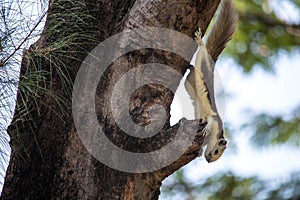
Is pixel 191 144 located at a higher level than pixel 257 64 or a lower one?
lower

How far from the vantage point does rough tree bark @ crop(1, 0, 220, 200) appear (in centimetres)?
150

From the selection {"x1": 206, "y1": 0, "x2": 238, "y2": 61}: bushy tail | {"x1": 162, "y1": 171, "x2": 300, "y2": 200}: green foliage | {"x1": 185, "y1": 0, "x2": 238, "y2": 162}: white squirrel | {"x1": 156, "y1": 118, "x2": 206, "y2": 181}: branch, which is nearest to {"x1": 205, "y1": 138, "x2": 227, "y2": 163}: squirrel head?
{"x1": 185, "y1": 0, "x2": 238, "y2": 162}: white squirrel

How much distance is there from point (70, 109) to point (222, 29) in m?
0.47

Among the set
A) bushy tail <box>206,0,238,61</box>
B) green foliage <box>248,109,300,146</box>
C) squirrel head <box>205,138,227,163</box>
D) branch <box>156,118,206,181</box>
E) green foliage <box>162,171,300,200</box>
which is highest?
green foliage <box>248,109,300,146</box>

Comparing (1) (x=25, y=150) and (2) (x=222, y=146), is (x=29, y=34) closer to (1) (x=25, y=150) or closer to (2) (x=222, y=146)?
(1) (x=25, y=150)

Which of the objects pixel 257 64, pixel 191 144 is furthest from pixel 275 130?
pixel 191 144

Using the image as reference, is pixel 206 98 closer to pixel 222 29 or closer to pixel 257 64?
pixel 222 29

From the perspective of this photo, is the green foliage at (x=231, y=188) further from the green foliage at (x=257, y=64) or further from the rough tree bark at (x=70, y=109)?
the rough tree bark at (x=70, y=109)

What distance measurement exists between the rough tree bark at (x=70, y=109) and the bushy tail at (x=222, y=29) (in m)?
0.16

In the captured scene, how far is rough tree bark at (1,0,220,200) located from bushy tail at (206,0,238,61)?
0.16 m

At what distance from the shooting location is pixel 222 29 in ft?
6.03

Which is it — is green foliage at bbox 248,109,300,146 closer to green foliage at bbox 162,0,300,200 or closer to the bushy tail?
green foliage at bbox 162,0,300,200

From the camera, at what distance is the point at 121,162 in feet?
4.94

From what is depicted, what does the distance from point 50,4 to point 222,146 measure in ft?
1.53
